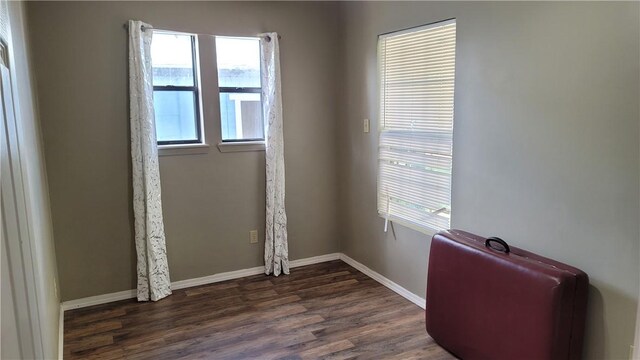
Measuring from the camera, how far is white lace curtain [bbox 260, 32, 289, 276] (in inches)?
143

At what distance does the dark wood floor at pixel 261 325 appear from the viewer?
2670 mm

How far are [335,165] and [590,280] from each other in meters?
2.41

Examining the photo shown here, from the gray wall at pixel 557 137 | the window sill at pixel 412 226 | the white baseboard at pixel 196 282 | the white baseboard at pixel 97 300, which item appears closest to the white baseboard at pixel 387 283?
the white baseboard at pixel 196 282

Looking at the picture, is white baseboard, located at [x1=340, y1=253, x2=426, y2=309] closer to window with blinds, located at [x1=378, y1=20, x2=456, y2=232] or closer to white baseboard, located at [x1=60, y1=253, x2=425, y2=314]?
white baseboard, located at [x1=60, y1=253, x2=425, y2=314]

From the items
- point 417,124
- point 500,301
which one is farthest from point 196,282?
point 500,301

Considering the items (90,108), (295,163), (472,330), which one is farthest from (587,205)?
(90,108)

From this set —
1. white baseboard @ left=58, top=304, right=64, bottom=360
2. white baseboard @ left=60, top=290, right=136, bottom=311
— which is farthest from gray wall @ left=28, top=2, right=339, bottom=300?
white baseboard @ left=58, top=304, right=64, bottom=360

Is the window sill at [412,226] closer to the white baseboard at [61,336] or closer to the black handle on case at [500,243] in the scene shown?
the black handle on case at [500,243]

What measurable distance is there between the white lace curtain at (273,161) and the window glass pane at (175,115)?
0.59m

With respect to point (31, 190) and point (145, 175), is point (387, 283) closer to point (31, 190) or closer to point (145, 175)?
point (145, 175)

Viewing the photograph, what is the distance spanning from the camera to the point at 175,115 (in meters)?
3.51

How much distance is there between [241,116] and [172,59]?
2.26 ft

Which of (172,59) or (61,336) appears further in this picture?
(172,59)

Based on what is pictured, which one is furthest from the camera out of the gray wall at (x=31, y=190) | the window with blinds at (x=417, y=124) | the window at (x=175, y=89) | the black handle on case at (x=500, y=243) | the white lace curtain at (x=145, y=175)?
the window at (x=175, y=89)
